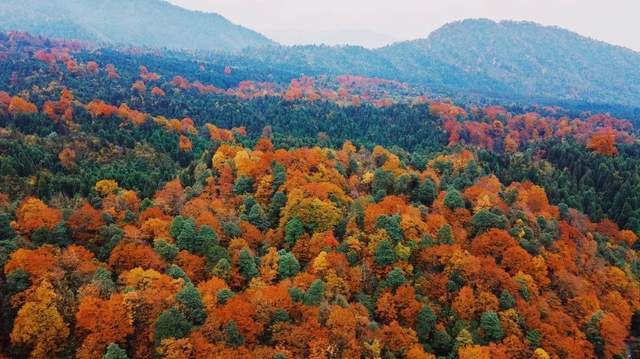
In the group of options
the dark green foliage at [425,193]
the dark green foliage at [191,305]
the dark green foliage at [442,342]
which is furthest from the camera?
the dark green foliage at [425,193]

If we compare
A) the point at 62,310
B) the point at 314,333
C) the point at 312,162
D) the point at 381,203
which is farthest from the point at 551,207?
the point at 62,310

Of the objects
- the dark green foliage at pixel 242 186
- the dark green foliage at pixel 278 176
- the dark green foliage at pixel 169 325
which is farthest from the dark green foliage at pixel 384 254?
the dark green foliage at pixel 242 186

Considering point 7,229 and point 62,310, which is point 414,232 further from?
point 7,229

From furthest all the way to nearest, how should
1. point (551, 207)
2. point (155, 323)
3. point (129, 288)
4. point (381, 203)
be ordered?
1. point (551, 207)
2. point (381, 203)
3. point (129, 288)
4. point (155, 323)

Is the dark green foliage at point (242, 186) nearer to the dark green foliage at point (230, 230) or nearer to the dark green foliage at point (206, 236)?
the dark green foliage at point (230, 230)

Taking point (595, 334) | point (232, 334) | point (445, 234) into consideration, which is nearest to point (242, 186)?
point (445, 234)

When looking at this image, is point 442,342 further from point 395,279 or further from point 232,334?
point 232,334
